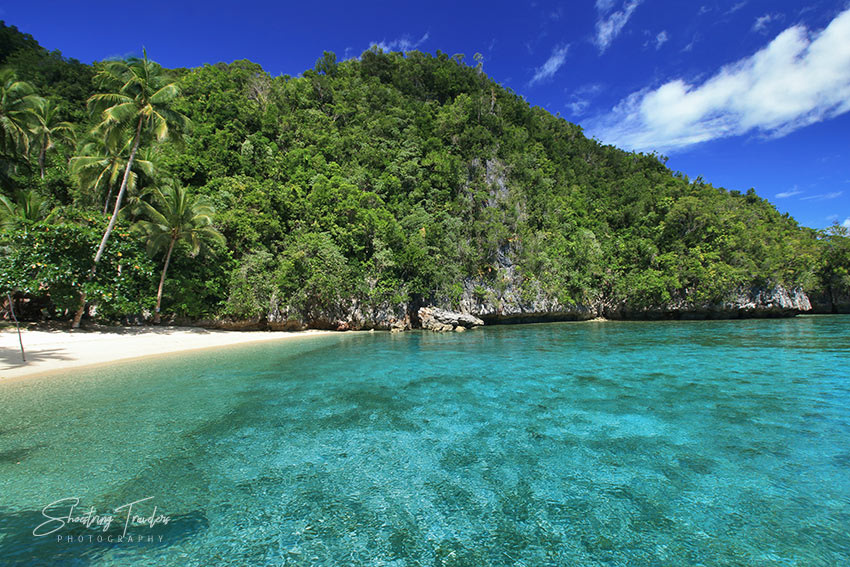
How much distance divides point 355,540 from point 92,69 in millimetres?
52684

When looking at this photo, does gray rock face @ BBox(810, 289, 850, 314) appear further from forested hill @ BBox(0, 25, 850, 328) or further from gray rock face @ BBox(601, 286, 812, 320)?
gray rock face @ BBox(601, 286, 812, 320)

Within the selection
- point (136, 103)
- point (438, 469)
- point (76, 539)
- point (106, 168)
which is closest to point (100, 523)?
point (76, 539)

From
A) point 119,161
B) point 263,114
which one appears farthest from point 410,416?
point 263,114

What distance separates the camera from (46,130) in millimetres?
21203

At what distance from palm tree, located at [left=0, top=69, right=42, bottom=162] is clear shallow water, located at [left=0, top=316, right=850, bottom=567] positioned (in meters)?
15.6

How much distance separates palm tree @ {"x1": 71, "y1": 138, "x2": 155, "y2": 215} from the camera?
18.1 metres

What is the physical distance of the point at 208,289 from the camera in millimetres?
21453

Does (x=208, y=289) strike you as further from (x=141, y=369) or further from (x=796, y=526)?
(x=796, y=526)

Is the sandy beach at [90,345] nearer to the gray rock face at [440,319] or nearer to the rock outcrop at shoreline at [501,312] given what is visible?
the rock outcrop at shoreline at [501,312]

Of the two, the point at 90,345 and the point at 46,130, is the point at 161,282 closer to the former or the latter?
the point at 90,345

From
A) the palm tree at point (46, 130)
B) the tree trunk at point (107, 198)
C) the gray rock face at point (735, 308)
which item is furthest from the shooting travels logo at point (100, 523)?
the gray rock face at point (735, 308)

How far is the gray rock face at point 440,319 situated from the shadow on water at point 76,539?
76.7 feet

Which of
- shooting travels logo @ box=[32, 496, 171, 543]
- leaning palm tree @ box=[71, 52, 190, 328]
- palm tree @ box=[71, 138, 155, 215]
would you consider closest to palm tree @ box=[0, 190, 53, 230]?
palm tree @ box=[71, 138, 155, 215]

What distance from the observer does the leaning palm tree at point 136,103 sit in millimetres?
17125
